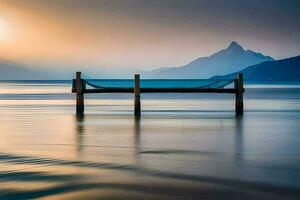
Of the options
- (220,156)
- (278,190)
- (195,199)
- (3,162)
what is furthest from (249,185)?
(3,162)

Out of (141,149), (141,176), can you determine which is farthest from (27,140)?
(141,176)

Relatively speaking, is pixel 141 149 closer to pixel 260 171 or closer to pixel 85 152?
pixel 85 152

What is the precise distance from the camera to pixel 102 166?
1402cm

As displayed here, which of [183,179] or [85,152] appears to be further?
[85,152]

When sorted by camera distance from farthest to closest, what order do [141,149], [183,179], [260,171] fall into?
[141,149] < [260,171] < [183,179]

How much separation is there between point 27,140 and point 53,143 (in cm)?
138

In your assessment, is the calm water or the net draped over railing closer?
the calm water

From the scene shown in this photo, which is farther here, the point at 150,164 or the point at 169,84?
the point at 169,84

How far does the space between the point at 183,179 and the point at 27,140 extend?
384 inches

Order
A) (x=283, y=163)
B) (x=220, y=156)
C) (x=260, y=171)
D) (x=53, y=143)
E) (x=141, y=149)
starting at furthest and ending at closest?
(x=53, y=143) < (x=141, y=149) < (x=220, y=156) < (x=283, y=163) < (x=260, y=171)

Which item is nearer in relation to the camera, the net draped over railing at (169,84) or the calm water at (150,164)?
the calm water at (150,164)

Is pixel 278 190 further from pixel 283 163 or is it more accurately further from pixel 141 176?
pixel 283 163

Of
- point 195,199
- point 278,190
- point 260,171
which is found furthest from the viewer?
point 260,171

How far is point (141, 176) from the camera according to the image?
1241 centimetres
